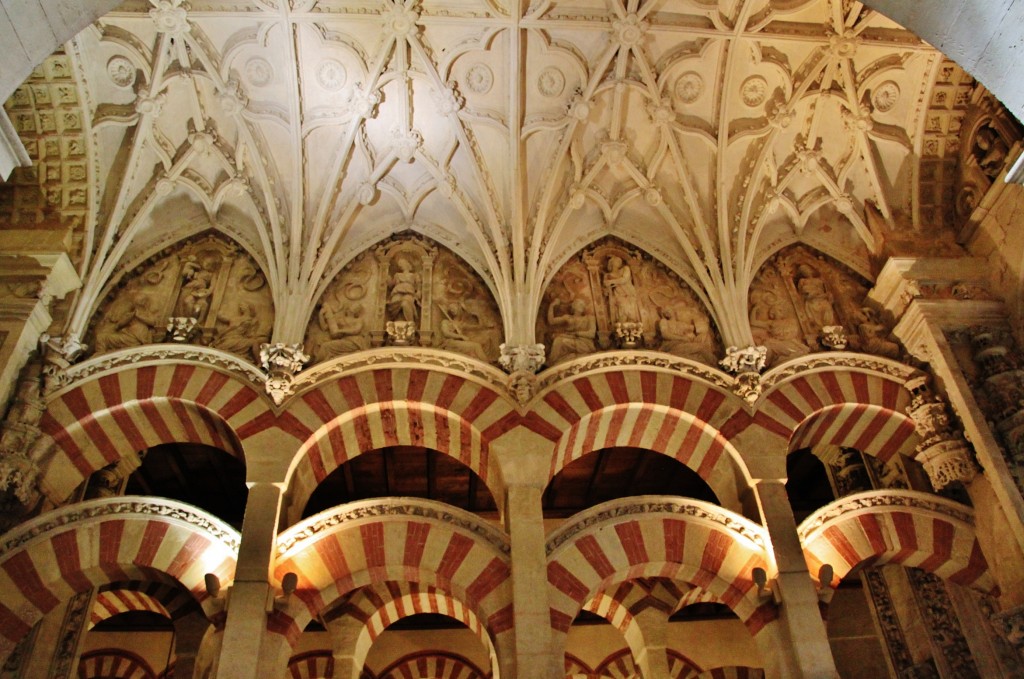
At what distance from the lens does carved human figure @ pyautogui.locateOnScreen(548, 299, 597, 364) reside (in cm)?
898

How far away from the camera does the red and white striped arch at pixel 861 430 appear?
8.73 metres

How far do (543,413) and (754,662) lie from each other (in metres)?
6.11

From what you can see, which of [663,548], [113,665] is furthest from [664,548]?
[113,665]

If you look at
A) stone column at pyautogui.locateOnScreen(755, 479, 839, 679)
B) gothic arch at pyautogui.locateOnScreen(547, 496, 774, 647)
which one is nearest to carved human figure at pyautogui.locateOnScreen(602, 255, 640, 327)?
gothic arch at pyautogui.locateOnScreen(547, 496, 774, 647)

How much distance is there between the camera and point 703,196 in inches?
393

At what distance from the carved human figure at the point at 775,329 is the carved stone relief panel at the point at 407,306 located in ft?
10.1

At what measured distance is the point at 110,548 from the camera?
24.2ft

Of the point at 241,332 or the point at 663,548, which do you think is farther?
the point at 241,332

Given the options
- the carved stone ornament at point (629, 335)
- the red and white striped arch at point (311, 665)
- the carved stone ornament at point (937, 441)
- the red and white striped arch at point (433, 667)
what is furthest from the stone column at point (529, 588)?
the red and white striped arch at point (311, 665)

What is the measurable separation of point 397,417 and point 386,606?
86.8 inches

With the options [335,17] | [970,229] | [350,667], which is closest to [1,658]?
[350,667]

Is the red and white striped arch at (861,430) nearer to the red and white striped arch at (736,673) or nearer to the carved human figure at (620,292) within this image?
the carved human figure at (620,292)

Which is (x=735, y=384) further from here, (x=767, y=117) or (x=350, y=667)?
(x=350, y=667)

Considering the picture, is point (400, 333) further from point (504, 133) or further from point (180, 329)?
point (504, 133)
